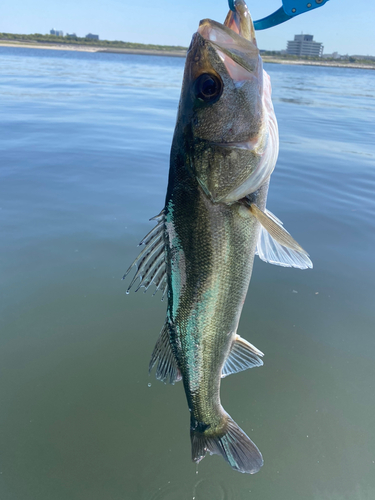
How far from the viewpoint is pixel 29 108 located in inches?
502

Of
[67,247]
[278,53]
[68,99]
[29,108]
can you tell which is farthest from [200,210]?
[278,53]

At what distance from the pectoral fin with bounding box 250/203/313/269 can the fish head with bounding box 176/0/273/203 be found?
0.16 metres

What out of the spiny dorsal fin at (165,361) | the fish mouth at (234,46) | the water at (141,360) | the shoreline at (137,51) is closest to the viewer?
the fish mouth at (234,46)

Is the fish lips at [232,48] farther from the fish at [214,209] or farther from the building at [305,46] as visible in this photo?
the building at [305,46]

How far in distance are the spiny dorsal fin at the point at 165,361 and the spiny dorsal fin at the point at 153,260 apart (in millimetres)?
290

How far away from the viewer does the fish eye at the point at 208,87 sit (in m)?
1.54

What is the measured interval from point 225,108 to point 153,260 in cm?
78

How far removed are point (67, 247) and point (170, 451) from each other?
2811 millimetres

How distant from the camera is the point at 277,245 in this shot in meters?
1.85

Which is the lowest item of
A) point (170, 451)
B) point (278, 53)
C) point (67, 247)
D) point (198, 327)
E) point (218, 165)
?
point (170, 451)

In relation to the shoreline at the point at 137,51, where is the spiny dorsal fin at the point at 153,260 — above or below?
below

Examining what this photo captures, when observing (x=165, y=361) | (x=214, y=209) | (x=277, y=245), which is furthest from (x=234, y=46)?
(x=165, y=361)

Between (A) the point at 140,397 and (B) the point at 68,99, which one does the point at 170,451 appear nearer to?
(A) the point at 140,397

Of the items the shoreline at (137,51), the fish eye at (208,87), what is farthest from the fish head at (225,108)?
the shoreline at (137,51)
